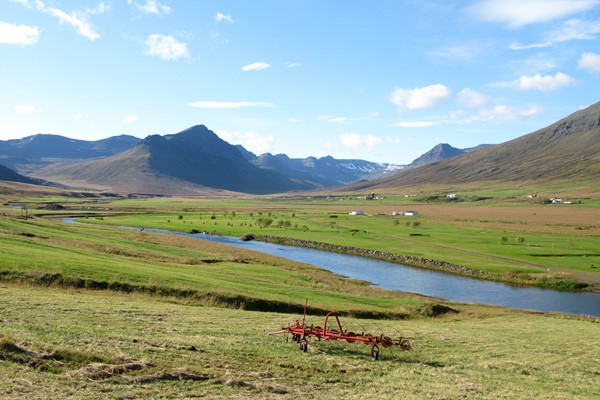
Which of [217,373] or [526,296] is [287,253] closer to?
[526,296]

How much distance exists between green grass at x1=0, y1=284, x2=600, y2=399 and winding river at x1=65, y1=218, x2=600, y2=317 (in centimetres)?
3009

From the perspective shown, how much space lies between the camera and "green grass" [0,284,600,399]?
1548 cm

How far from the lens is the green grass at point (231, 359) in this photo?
50.8 ft

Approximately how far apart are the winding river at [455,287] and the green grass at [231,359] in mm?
30092

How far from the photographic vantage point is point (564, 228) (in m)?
133

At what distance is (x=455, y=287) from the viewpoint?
68.5 m

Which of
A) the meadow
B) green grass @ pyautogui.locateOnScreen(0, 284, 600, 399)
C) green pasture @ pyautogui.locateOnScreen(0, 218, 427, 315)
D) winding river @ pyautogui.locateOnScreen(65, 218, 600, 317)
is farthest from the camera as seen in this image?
winding river @ pyautogui.locateOnScreen(65, 218, 600, 317)

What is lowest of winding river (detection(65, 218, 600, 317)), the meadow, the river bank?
winding river (detection(65, 218, 600, 317))

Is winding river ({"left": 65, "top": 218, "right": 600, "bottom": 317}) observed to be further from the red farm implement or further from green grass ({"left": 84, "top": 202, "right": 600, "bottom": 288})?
the red farm implement

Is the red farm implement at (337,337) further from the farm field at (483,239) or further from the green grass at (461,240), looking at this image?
Result: the green grass at (461,240)

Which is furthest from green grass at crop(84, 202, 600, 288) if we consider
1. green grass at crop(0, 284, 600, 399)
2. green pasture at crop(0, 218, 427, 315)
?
green grass at crop(0, 284, 600, 399)

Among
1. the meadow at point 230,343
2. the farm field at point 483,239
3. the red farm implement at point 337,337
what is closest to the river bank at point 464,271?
the farm field at point 483,239

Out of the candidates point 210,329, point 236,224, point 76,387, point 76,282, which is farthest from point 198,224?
point 76,387

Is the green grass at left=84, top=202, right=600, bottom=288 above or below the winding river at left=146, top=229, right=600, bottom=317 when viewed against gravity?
above
